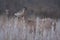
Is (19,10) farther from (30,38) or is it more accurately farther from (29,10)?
(30,38)

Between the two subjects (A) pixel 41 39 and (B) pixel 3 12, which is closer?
(A) pixel 41 39

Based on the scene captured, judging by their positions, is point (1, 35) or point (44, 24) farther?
point (1, 35)

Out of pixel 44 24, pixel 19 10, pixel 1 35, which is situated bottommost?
pixel 1 35

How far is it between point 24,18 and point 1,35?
0.33 metres

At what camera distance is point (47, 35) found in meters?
1.52

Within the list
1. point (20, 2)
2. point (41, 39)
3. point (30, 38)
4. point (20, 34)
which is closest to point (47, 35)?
point (41, 39)

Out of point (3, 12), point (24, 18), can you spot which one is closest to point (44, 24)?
point (24, 18)

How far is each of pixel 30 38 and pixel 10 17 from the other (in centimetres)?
31

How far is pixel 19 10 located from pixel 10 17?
0.13m

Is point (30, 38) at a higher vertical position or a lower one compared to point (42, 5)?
lower

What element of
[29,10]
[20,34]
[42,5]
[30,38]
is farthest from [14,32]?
[42,5]

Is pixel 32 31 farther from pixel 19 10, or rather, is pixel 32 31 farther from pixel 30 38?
pixel 19 10

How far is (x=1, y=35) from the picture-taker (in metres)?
1.67

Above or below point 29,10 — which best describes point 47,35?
below
